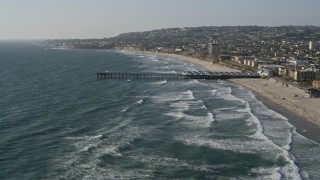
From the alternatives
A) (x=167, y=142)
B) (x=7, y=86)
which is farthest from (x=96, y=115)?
(x=7, y=86)

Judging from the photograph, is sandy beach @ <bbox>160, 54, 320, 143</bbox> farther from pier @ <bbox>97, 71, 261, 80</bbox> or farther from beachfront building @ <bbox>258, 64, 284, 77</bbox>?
pier @ <bbox>97, 71, 261, 80</bbox>

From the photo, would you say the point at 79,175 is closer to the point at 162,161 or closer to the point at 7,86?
the point at 162,161

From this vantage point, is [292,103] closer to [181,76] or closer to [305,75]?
[305,75]

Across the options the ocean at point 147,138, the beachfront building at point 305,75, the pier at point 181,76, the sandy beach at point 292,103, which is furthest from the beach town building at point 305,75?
the ocean at point 147,138

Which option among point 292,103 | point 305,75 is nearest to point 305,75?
point 305,75

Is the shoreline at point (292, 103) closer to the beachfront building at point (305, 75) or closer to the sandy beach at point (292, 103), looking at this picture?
the sandy beach at point (292, 103)

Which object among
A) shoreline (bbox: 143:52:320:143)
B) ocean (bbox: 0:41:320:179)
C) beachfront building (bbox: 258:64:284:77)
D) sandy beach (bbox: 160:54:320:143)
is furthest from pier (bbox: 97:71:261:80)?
ocean (bbox: 0:41:320:179)

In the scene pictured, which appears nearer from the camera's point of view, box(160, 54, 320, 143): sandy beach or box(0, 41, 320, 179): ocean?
box(0, 41, 320, 179): ocean
